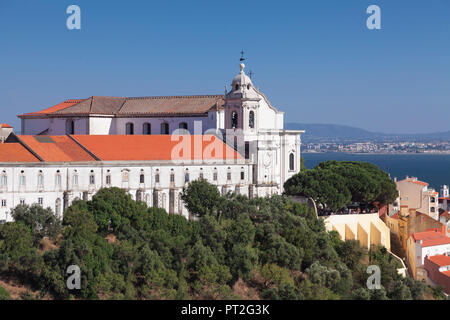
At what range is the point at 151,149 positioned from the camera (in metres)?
70.9

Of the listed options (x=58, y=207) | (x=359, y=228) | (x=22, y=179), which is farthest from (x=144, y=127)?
(x=359, y=228)

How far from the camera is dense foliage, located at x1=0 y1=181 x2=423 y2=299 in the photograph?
53094 mm

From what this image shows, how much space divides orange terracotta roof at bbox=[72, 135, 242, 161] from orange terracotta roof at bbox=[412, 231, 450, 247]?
51.2 feet

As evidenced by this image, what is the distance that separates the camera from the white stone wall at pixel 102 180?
61656 millimetres

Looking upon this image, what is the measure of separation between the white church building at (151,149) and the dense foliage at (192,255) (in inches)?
127

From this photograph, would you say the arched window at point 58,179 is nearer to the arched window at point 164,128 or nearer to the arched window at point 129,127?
the arched window at point 164,128

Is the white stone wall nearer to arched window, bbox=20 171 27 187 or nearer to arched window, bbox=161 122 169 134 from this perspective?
arched window, bbox=20 171 27 187

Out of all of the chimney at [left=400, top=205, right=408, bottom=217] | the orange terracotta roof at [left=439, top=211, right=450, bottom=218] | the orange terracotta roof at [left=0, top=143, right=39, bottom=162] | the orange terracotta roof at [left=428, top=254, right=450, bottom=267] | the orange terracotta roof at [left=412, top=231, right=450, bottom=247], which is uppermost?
the orange terracotta roof at [left=0, top=143, right=39, bottom=162]

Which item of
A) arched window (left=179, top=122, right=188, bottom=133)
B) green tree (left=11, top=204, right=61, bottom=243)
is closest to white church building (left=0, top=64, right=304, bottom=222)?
arched window (left=179, top=122, right=188, bottom=133)

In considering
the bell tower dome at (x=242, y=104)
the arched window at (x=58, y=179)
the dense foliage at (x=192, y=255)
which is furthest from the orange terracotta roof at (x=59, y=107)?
the dense foliage at (x=192, y=255)

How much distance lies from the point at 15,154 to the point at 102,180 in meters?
6.69

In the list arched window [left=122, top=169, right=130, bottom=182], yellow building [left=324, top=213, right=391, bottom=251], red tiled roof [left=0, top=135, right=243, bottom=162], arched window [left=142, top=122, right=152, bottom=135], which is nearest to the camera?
red tiled roof [left=0, top=135, right=243, bottom=162]
